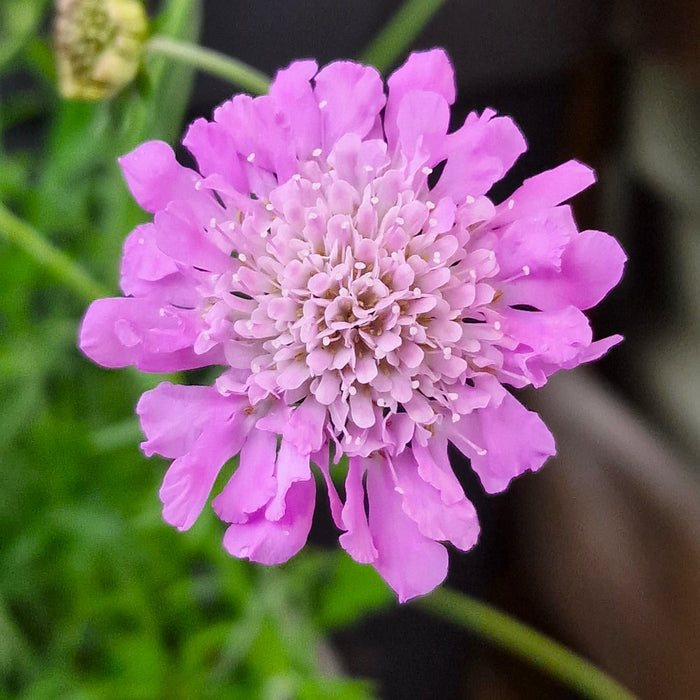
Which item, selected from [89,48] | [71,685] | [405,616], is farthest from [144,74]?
[405,616]

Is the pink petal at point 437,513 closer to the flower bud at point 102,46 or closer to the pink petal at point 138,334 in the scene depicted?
the pink petal at point 138,334

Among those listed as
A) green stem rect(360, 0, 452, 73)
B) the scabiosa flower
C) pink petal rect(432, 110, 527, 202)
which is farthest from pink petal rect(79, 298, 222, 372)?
green stem rect(360, 0, 452, 73)

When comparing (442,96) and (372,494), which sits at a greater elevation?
(442,96)

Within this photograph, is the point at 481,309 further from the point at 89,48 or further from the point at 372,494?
the point at 89,48

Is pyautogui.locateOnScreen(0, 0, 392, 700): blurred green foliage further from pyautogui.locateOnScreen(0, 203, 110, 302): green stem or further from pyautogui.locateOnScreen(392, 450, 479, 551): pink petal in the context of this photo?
pyautogui.locateOnScreen(392, 450, 479, 551): pink petal

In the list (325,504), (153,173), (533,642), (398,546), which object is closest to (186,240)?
(153,173)

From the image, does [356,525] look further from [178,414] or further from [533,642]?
[533,642]

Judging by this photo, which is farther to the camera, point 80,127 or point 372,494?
point 80,127
